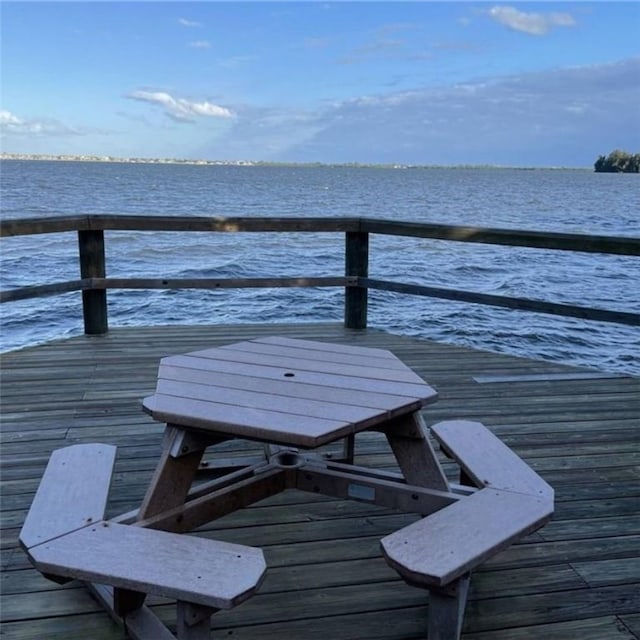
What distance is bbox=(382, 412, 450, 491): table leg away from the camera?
2.27 m


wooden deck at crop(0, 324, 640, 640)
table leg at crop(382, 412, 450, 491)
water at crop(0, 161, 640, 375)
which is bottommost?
water at crop(0, 161, 640, 375)

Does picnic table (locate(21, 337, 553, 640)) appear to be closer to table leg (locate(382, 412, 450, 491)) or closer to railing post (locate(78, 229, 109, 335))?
table leg (locate(382, 412, 450, 491))

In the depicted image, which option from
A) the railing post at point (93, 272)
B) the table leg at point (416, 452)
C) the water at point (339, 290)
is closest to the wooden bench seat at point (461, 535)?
the table leg at point (416, 452)

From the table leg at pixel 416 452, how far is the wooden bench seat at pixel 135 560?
860 mm

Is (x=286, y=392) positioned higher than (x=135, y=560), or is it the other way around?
(x=286, y=392)

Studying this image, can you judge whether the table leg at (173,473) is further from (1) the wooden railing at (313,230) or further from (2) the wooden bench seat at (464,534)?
(1) the wooden railing at (313,230)

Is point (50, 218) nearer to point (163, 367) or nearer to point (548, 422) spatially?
point (163, 367)

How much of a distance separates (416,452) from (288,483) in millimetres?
501

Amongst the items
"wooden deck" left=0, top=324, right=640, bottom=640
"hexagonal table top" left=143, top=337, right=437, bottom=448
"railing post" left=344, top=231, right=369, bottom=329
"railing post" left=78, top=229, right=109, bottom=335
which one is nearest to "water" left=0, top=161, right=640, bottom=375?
"railing post" left=344, top=231, right=369, bottom=329

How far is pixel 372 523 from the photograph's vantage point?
2535mm

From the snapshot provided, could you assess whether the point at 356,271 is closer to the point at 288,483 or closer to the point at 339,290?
the point at 288,483

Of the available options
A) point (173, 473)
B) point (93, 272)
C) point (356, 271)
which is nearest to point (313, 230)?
point (356, 271)

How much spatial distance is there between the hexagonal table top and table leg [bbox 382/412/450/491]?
0.41 feet

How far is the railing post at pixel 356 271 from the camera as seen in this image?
5.20m
